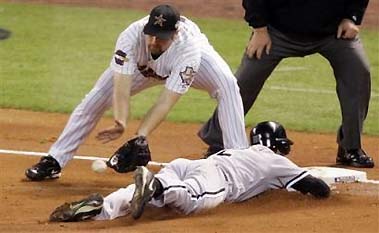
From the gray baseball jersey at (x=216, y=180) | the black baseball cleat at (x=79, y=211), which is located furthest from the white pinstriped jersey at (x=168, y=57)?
the black baseball cleat at (x=79, y=211)

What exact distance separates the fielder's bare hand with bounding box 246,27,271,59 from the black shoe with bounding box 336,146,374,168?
0.96 metres

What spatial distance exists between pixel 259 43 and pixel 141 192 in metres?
2.28

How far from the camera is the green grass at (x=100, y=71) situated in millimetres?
10961

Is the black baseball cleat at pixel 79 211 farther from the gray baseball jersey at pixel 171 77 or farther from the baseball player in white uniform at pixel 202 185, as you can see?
the gray baseball jersey at pixel 171 77

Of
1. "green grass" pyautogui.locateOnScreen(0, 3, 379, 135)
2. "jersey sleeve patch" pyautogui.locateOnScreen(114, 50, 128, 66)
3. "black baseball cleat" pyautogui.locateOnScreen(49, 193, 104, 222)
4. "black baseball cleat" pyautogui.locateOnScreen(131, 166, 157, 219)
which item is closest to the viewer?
"black baseball cleat" pyautogui.locateOnScreen(131, 166, 157, 219)

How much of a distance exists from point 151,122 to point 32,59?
7.30 meters

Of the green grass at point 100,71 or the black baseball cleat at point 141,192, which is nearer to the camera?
the black baseball cleat at point 141,192

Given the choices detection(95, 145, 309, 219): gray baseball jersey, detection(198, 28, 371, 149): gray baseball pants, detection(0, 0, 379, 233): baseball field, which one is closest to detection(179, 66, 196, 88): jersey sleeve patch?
detection(95, 145, 309, 219): gray baseball jersey

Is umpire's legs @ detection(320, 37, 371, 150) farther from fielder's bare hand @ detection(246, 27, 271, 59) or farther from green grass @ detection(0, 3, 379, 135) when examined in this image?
green grass @ detection(0, 3, 379, 135)

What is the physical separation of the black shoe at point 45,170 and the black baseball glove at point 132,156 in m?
0.68

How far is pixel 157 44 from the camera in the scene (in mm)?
7211

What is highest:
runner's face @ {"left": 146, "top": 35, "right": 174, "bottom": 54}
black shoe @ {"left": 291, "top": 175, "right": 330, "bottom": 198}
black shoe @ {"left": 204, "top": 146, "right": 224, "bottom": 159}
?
runner's face @ {"left": 146, "top": 35, "right": 174, "bottom": 54}

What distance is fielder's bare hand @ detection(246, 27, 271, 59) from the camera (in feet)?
26.8

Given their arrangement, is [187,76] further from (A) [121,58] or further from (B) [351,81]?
(B) [351,81]
